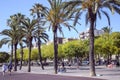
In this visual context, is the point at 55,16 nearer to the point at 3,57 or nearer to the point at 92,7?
the point at 92,7

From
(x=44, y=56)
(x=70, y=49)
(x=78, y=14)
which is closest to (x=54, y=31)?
(x=78, y=14)

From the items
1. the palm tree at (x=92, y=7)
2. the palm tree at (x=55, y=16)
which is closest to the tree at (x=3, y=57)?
the palm tree at (x=55, y=16)

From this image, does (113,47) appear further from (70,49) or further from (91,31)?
(91,31)

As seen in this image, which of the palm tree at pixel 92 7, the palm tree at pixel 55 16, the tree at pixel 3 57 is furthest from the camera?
the tree at pixel 3 57

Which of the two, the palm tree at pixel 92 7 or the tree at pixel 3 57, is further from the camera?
the tree at pixel 3 57

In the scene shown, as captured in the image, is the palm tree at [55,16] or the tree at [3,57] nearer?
the palm tree at [55,16]

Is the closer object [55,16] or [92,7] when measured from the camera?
[92,7]

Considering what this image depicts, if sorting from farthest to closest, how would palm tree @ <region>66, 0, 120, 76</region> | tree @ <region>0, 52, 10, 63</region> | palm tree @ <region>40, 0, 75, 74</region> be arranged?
tree @ <region>0, 52, 10, 63</region> < palm tree @ <region>40, 0, 75, 74</region> < palm tree @ <region>66, 0, 120, 76</region>

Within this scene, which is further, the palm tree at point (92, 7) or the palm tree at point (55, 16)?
the palm tree at point (55, 16)

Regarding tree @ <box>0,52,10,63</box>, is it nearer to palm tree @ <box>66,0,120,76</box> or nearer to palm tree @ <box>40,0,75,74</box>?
palm tree @ <box>40,0,75,74</box>

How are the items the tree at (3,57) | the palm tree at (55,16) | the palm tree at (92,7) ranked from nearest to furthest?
the palm tree at (92,7) < the palm tree at (55,16) < the tree at (3,57)

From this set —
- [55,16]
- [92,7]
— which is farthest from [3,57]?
[92,7]

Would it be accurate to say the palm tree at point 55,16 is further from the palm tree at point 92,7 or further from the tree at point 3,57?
the tree at point 3,57

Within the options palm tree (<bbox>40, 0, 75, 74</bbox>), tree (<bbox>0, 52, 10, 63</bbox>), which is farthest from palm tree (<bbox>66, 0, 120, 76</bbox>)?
tree (<bbox>0, 52, 10, 63</bbox>)
